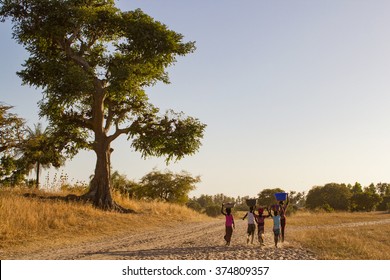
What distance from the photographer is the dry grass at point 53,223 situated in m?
15.1

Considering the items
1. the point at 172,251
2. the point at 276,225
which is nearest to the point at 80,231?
the point at 172,251

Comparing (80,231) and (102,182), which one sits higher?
(102,182)

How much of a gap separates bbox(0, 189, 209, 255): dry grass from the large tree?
3885 millimetres

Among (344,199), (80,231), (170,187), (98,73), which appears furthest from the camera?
(344,199)

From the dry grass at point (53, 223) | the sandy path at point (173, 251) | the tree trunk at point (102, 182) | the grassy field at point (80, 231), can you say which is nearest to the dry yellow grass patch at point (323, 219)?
the grassy field at point (80, 231)

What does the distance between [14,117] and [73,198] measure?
14238 mm

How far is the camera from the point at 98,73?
88.5 ft

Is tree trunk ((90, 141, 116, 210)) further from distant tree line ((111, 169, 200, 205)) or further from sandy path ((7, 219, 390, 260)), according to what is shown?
distant tree line ((111, 169, 200, 205))

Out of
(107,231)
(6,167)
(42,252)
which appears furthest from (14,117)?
(42,252)

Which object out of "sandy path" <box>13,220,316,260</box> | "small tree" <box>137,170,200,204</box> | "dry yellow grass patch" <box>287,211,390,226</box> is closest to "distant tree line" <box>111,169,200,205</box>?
"small tree" <box>137,170,200,204</box>

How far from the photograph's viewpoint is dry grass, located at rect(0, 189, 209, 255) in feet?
49.5

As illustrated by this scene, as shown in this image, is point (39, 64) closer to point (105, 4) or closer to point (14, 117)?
point (105, 4)

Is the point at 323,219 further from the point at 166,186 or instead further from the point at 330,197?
the point at 330,197

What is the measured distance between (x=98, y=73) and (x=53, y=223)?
1223 cm
